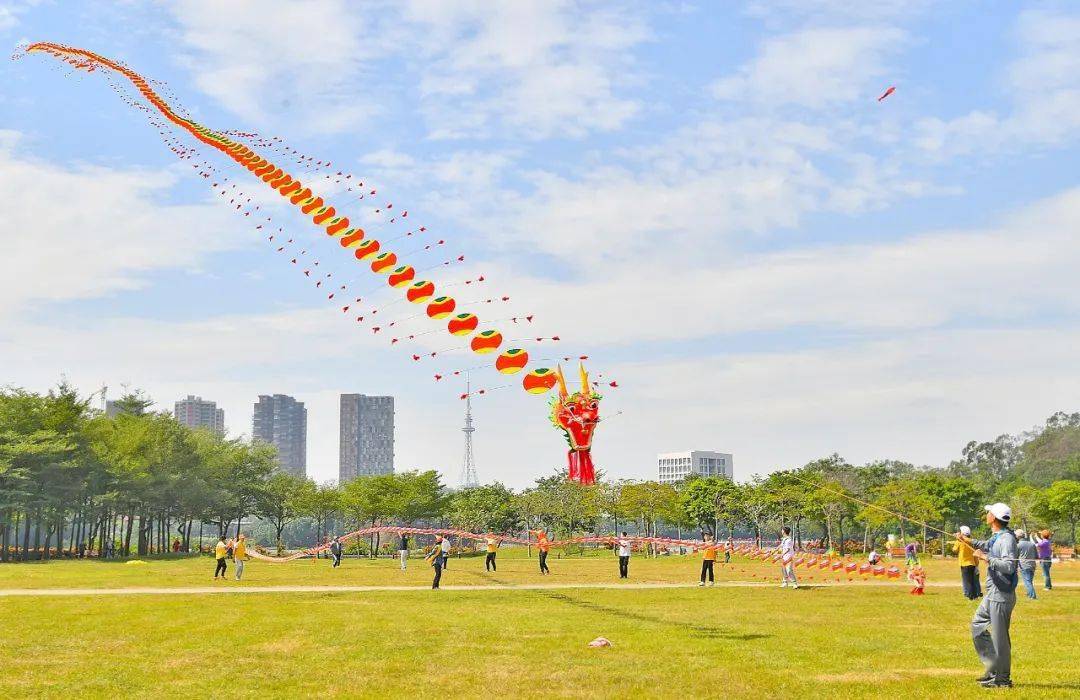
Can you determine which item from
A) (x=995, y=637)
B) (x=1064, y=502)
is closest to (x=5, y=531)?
(x=995, y=637)

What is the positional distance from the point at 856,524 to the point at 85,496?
6810 centimetres

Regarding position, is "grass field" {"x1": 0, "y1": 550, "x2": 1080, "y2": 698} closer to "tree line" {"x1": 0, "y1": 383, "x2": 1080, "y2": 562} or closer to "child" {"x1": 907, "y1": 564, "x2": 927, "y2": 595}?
"child" {"x1": 907, "y1": 564, "x2": 927, "y2": 595}

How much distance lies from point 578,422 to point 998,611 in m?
35.2

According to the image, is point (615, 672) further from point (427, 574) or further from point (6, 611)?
point (427, 574)

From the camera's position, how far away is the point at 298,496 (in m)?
96.2

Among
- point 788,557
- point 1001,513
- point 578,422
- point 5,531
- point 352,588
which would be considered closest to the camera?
point 1001,513

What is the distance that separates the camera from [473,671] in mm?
15742

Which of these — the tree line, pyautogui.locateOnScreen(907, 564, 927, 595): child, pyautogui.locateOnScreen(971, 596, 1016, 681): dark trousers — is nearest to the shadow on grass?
pyautogui.locateOnScreen(971, 596, 1016, 681): dark trousers

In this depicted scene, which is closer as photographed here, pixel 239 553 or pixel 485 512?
pixel 239 553

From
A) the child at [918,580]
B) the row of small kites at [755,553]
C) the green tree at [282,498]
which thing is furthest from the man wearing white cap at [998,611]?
the green tree at [282,498]

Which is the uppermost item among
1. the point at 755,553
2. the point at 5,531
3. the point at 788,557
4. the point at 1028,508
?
the point at 1028,508

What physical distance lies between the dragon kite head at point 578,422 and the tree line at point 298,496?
764 inches

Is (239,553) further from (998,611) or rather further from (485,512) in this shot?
(485,512)

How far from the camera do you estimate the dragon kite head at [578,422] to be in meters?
48.2
